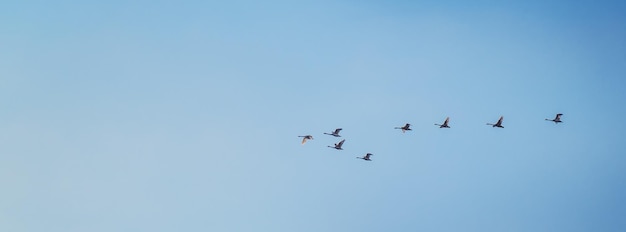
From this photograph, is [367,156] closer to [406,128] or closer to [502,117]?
[406,128]

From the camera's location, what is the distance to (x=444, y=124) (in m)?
170

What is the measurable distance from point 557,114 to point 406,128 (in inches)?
1549

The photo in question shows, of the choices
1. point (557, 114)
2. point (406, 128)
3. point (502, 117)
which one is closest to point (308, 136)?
point (406, 128)

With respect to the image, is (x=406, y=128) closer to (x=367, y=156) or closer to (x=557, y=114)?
(x=367, y=156)

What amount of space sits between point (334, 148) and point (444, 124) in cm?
2699

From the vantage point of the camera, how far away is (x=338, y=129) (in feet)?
553

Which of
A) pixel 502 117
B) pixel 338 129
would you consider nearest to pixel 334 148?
pixel 338 129

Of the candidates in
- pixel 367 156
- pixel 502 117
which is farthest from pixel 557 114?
pixel 367 156

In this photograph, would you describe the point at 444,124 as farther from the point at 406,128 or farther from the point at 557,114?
the point at 557,114

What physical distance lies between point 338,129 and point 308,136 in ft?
24.7

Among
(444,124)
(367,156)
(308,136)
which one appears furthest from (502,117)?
(308,136)

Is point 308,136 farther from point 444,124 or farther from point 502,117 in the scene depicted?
point 502,117

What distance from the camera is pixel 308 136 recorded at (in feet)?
546

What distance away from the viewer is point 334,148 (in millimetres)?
173375
